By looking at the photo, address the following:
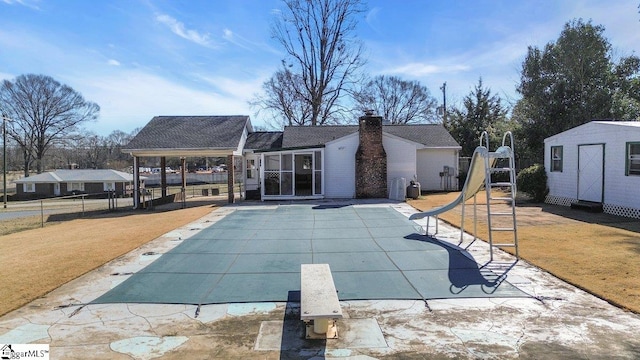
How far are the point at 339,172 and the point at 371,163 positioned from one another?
1609mm

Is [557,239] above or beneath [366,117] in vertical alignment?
beneath

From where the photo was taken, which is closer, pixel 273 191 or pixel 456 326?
pixel 456 326

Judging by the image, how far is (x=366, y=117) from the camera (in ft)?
64.8

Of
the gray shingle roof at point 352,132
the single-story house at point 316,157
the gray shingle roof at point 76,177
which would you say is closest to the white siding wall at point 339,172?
the single-story house at point 316,157

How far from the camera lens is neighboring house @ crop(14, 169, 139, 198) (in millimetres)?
50125

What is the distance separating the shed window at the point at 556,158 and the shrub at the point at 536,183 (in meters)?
0.51

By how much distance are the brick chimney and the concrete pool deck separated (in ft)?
44.1

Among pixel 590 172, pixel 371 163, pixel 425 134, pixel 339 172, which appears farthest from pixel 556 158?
pixel 425 134

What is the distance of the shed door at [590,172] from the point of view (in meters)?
13.6

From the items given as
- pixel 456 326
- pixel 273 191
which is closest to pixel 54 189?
pixel 273 191

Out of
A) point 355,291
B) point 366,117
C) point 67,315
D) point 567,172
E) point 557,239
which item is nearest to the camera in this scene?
point 67,315

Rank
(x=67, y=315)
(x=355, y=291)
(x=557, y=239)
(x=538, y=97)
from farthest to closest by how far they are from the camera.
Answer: (x=538, y=97)
(x=557, y=239)
(x=355, y=291)
(x=67, y=315)

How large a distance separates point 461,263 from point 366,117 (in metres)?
13.0

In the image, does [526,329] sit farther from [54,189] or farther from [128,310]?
[54,189]
